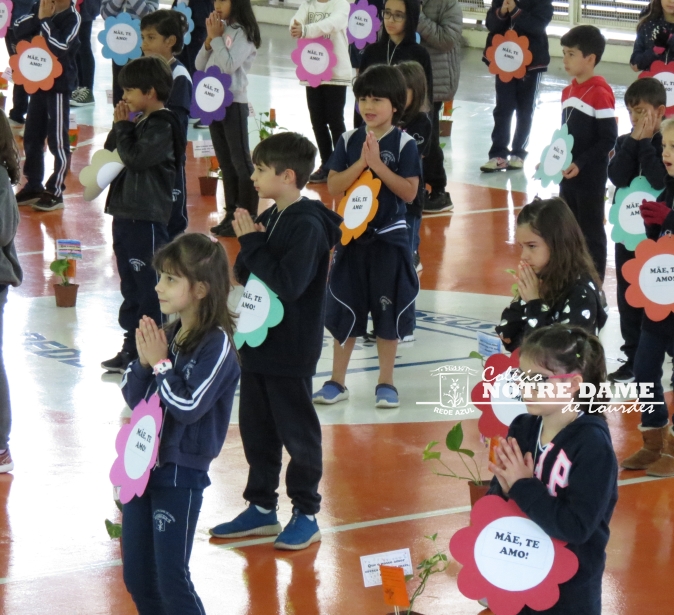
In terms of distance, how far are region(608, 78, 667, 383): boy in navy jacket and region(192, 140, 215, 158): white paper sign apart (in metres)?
4.55

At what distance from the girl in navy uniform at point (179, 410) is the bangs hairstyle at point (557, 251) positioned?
1.11 meters

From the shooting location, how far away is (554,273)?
12.8 feet

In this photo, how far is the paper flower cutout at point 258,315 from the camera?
398 centimetres

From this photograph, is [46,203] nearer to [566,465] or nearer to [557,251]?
[557,251]

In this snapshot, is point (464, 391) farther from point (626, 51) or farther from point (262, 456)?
point (626, 51)

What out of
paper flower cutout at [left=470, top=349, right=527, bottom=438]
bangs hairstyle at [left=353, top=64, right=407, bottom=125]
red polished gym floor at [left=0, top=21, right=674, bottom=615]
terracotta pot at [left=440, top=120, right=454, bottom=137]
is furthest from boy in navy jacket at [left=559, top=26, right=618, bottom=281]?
terracotta pot at [left=440, top=120, right=454, bottom=137]

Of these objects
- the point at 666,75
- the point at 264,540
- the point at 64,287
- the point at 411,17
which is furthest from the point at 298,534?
the point at 666,75

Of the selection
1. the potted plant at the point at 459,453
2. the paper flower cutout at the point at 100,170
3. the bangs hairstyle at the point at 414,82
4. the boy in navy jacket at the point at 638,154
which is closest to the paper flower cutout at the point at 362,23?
the bangs hairstyle at the point at 414,82

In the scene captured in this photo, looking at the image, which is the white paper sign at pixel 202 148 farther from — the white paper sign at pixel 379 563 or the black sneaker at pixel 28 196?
the white paper sign at pixel 379 563

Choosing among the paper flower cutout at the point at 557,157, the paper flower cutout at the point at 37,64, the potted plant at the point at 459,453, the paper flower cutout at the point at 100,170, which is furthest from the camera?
the paper flower cutout at the point at 37,64

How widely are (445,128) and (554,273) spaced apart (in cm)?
847

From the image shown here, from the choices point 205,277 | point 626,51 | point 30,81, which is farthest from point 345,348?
point 626,51

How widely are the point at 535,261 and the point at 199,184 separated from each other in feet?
20.9

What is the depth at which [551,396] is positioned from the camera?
9.26 feet
